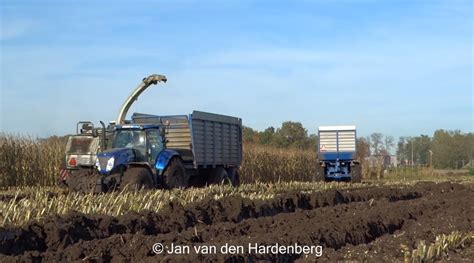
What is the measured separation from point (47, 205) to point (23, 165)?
11.5 m

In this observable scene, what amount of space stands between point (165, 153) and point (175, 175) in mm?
599

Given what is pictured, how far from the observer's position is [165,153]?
15344mm

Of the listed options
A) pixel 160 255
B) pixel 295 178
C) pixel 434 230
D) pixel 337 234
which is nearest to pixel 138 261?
pixel 160 255

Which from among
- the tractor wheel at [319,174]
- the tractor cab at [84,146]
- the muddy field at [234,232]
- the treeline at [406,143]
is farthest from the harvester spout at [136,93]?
the treeline at [406,143]

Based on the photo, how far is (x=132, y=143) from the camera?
15.5m

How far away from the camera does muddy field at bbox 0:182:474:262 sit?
692 centimetres

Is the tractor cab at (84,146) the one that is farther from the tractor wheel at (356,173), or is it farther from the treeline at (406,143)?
the treeline at (406,143)

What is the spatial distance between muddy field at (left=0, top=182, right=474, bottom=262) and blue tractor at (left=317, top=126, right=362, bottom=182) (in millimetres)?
15486

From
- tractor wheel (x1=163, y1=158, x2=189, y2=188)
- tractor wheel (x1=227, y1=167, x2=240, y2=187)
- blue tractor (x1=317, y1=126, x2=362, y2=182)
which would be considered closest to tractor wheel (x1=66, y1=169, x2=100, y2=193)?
tractor wheel (x1=163, y1=158, x2=189, y2=188)

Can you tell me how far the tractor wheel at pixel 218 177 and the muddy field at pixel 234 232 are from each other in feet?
19.0

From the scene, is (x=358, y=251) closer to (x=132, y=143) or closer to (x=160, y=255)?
(x=160, y=255)

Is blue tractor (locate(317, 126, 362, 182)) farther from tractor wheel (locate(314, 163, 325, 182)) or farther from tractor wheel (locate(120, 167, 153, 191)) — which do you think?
tractor wheel (locate(120, 167, 153, 191))

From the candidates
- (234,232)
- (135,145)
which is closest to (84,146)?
(135,145)
